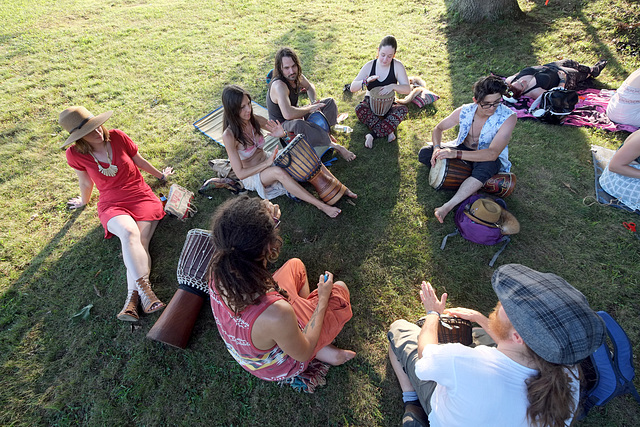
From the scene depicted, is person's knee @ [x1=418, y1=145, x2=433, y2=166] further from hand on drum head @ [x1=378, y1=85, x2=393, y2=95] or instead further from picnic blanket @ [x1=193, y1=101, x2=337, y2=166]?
picnic blanket @ [x1=193, y1=101, x2=337, y2=166]

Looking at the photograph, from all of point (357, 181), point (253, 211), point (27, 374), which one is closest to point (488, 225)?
point (357, 181)

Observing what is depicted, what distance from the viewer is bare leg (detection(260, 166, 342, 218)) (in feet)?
11.6

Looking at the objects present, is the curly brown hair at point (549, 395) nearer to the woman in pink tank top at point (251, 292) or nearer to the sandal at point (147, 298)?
the woman in pink tank top at point (251, 292)


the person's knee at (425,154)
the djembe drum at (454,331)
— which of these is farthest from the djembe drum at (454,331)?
the person's knee at (425,154)

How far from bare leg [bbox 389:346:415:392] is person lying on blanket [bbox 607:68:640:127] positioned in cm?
466

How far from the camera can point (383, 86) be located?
432cm

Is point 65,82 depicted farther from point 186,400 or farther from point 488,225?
point 488,225

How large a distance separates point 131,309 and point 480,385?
119 inches

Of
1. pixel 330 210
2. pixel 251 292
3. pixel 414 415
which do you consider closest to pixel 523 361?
pixel 414 415

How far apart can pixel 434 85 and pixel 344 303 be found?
4.60 metres

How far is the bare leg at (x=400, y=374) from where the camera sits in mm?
2361

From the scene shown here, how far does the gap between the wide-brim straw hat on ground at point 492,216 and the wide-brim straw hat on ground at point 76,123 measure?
405 centimetres

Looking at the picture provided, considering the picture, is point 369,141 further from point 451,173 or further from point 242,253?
point 242,253

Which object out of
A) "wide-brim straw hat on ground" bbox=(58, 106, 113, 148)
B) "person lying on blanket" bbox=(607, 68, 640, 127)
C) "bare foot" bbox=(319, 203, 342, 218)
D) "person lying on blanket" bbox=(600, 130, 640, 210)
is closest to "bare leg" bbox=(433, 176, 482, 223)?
"bare foot" bbox=(319, 203, 342, 218)
